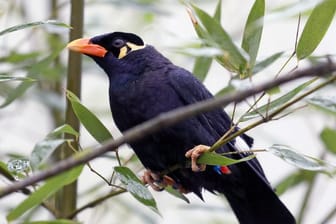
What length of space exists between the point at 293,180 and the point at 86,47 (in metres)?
0.69

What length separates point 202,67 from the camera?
6.37 feet

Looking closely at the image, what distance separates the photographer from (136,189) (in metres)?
1.43

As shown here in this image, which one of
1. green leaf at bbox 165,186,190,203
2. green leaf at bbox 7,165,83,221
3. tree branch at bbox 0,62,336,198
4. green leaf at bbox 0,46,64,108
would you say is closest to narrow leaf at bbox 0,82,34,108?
green leaf at bbox 0,46,64,108

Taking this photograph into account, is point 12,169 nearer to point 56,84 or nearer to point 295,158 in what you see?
point 295,158

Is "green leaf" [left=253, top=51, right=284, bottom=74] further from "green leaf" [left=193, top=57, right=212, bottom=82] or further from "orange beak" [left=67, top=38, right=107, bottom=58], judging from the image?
"orange beak" [left=67, top=38, right=107, bottom=58]

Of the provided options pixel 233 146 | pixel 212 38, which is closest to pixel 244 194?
pixel 233 146

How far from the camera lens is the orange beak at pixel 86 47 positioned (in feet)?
6.09

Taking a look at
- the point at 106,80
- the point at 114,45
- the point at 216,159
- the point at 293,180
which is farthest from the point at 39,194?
the point at 106,80

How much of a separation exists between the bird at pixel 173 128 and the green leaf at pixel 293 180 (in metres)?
0.13

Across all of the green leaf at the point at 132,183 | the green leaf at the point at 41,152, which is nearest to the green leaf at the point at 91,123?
the green leaf at the point at 132,183

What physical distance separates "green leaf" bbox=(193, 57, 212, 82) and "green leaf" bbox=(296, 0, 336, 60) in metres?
0.56

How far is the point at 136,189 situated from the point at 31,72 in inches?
20.6

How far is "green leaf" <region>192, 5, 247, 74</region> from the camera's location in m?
1.28

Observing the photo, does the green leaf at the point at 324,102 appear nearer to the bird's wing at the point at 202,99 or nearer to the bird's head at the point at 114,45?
the bird's wing at the point at 202,99
